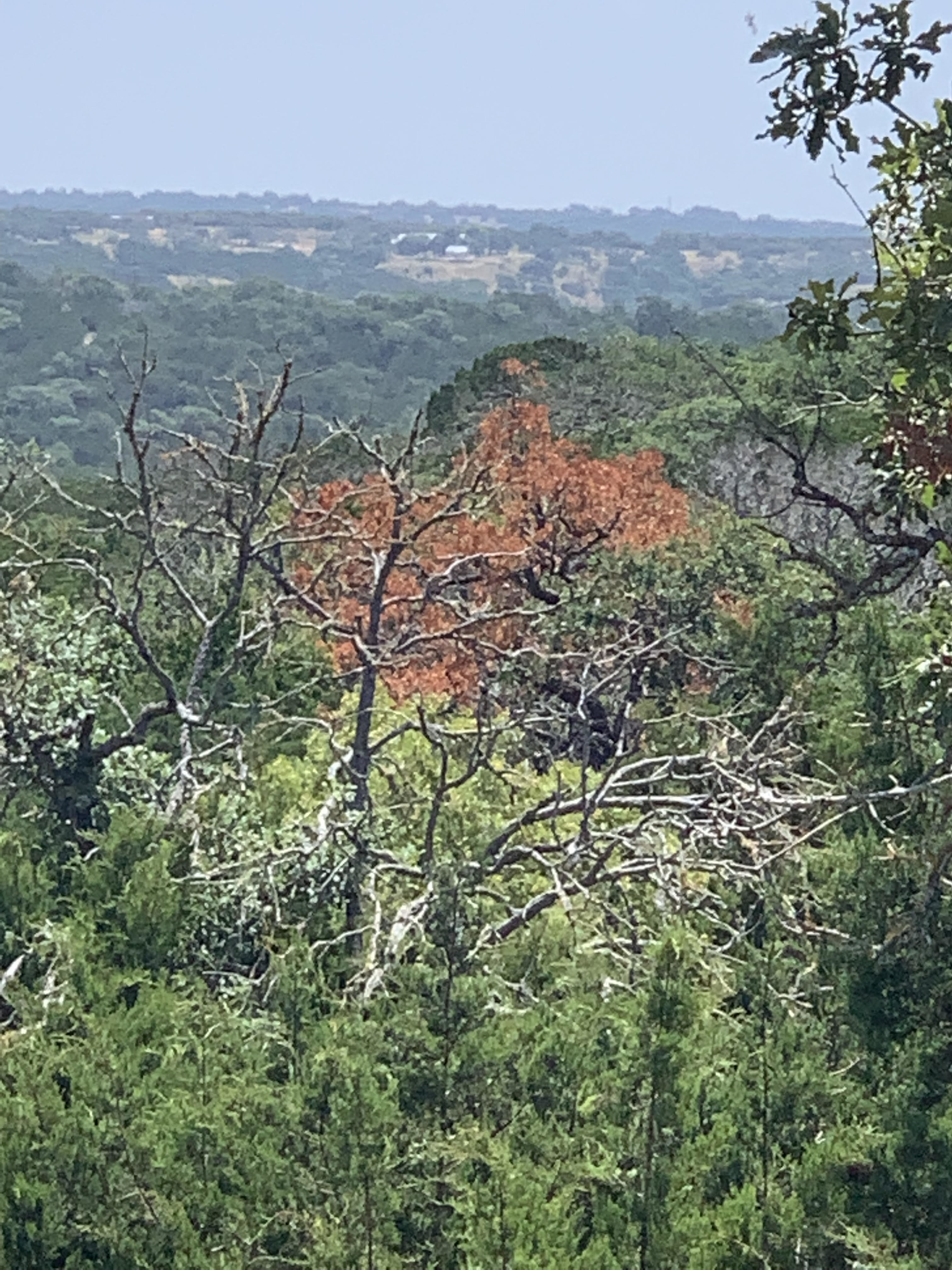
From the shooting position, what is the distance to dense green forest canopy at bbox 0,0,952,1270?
4500 millimetres

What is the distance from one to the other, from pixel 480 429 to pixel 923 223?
17.0 meters

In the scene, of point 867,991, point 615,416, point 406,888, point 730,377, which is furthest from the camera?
point 615,416

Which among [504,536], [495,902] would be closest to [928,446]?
[495,902]

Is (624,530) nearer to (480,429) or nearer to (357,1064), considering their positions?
(480,429)

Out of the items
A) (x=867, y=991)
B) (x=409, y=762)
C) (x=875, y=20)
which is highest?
(x=875, y=20)

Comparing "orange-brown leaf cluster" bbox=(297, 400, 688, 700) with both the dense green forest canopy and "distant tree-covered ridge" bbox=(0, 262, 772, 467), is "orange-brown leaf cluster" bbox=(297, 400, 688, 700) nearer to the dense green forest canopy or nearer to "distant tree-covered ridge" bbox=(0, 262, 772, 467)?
the dense green forest canopy

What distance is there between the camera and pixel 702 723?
916 cm

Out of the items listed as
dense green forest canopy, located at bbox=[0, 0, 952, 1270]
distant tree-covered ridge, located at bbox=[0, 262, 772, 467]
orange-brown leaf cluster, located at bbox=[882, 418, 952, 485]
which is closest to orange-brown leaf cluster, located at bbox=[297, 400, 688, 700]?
dense green forest canopy, located at bbox=[0, 0, 952, 1270]

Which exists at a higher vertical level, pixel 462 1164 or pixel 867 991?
pixel 867 991

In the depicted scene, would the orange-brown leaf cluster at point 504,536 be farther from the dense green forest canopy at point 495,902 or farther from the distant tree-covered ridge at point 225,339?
the distant tree-covered ridge at point 225,339

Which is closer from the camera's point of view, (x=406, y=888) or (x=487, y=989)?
(x=487, y=989)

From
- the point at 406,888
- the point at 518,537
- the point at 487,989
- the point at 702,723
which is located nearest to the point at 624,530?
the point at 518,537

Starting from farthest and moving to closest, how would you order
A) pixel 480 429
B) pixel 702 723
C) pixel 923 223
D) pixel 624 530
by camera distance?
pixel 480 429, pixel 624 530, pixel 702 723, pixel 923 223

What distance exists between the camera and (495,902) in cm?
677
